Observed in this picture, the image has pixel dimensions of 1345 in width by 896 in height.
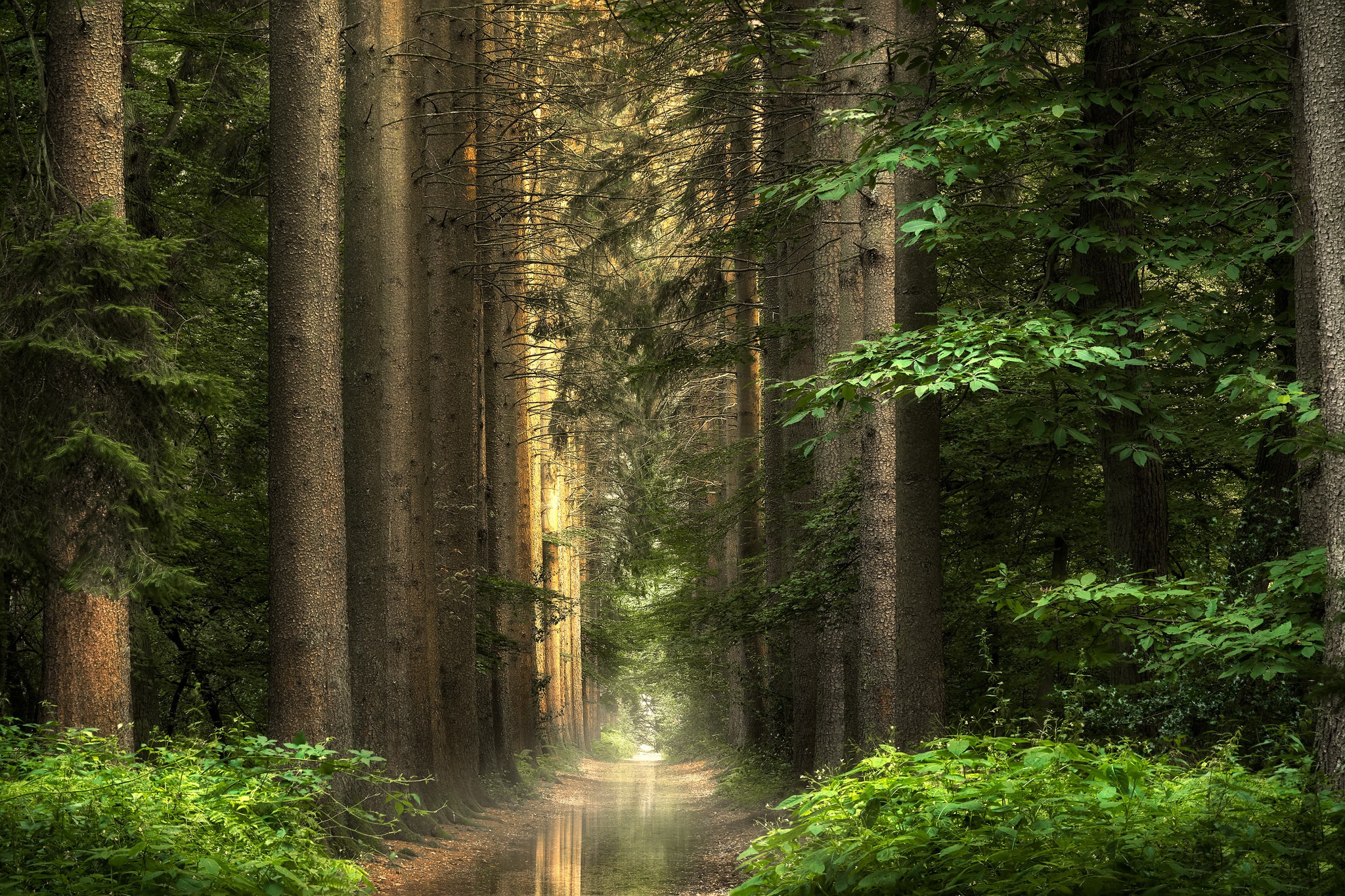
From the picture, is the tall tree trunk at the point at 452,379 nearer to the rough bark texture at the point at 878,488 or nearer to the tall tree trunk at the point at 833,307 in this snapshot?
the tall tree trunk at the point at 833,307

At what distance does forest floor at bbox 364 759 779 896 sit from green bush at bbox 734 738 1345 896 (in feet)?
17.0

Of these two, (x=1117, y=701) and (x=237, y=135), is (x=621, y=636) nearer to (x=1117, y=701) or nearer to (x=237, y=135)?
(x=237, y=135)

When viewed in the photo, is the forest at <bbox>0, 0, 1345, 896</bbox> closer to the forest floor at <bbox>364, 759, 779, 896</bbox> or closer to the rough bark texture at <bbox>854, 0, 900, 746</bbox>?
the rough bark texture at <bbox>854, 0, 900, 746</bbox>

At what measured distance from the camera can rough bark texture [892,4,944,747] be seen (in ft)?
32.9

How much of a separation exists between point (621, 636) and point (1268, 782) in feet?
111

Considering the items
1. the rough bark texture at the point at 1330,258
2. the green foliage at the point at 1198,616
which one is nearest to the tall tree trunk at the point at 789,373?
the green foliage at the point at 1198,616

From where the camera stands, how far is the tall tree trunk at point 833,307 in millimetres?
11102

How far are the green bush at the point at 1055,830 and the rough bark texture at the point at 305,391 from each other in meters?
5.14

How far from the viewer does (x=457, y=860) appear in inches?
474

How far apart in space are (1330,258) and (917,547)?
4753 millimetres

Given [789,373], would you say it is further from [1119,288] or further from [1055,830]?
[1055,830]

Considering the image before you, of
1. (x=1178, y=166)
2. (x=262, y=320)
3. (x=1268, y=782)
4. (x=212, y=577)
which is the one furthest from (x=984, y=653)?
(x=262, y=320)

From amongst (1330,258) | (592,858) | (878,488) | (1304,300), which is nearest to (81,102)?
(878,488)

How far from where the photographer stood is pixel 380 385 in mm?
12273
